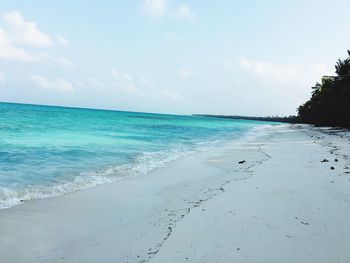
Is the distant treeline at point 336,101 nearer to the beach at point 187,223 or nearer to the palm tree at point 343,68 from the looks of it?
the palm tree at point 343,68

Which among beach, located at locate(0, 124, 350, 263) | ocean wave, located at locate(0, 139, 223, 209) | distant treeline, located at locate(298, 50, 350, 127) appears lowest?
ocean wave, located at locate(0, 139, 223, 209)

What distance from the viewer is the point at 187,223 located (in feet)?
19.1

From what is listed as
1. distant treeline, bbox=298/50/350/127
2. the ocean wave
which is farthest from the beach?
distant treeline, bbox=298/50/350/127

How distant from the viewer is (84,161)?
13.1 metres

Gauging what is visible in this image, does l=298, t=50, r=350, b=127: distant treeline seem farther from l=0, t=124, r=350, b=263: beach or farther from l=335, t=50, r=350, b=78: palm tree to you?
l=0, t=124, r=350, b=263: beach

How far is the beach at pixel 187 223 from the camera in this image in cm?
460

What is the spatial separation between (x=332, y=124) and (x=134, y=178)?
57359 millimetres

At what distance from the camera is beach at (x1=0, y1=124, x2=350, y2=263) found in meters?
4.60

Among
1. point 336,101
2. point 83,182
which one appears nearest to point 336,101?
point 336,101

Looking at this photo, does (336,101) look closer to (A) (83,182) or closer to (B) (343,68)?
(B) (343,68)


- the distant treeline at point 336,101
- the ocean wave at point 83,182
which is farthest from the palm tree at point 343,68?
the ocean wave at point 83,182

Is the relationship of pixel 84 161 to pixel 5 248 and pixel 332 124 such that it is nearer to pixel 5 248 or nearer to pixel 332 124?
pixel 5 248

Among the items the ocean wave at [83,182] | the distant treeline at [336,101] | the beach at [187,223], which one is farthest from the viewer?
the distant treeline at [336,101]

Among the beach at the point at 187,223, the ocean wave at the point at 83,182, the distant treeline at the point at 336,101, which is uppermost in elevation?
the distant treeline at the point at 336,101
